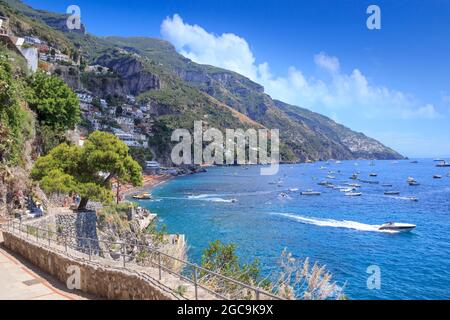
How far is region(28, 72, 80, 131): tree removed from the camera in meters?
36.8

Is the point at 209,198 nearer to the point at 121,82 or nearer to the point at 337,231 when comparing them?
the point at 337,231

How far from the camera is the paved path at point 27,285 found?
9.99m

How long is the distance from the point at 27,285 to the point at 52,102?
30365mm

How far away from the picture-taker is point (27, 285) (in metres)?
11.0

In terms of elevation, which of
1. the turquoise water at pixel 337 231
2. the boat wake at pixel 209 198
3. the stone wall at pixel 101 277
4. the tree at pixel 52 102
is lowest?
the turquoise water at pixel 337 231

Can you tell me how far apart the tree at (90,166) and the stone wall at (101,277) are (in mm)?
10317

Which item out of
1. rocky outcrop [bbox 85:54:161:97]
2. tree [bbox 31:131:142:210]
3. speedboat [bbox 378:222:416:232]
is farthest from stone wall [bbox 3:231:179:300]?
rocky outcrop [bbox 85:54:161:97]

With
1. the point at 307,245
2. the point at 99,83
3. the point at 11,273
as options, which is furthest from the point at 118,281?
the point at 99,83

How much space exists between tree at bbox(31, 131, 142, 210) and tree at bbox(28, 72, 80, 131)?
44.7 feet

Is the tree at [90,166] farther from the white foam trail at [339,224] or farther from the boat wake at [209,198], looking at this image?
the boat wake at [209,198]

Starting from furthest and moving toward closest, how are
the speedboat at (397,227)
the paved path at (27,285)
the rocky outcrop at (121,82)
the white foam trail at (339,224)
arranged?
the rocky outcrop at (121,82) → the white foam trail at (339,224) → the speedboat at (397,227) → the paved path at (27,285)

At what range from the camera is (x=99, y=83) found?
146625 millimetres

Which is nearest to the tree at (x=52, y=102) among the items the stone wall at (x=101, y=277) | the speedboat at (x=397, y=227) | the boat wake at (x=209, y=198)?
the stone wall at (x=101, y=277)

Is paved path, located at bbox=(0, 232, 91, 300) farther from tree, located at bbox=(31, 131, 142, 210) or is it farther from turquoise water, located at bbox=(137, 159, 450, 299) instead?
tree, located at bbox=(31, 131, 142, 210)
